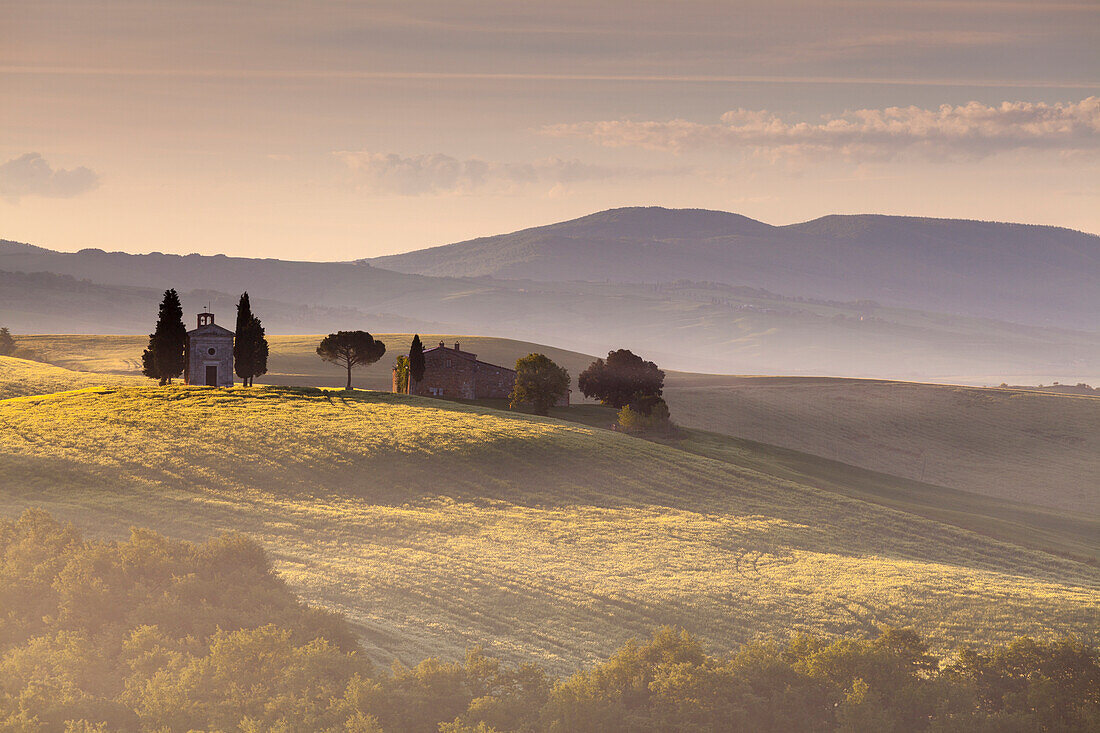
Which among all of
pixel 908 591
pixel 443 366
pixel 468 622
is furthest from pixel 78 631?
pixel 443 366

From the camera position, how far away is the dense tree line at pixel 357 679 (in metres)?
15.2

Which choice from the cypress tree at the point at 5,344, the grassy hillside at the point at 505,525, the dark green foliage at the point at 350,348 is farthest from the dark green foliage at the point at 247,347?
the cypress tree at the point at 5,344

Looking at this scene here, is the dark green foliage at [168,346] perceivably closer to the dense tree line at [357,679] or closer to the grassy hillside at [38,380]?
the grassy hillside at [38,380]

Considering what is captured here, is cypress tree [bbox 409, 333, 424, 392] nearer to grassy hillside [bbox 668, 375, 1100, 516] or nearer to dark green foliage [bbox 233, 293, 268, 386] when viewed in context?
dark green foliage [bbox 233, 293, 268, 386]

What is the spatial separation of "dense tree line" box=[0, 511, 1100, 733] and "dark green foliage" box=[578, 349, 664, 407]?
67142mm

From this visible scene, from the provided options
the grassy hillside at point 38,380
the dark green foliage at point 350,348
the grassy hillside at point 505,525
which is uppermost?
the dark green foliage at point 350,348

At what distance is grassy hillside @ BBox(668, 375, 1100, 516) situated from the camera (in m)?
77.6

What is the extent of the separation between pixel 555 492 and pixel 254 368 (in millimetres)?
36473

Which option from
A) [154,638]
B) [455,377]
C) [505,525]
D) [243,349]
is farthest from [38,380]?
[154,638]

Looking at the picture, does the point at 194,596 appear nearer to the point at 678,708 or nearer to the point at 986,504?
the point at 678,708

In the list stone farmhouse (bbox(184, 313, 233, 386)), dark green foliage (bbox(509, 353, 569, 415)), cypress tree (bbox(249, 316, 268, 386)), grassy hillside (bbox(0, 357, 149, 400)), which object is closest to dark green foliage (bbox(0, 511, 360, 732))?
cypress tree (bbox(249, 316, 268, 386))

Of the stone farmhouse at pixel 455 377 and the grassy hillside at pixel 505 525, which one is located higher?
the stone farmhouse at pixel 455 377

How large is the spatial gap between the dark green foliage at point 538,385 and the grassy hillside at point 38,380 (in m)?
38.8

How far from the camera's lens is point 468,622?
83.9 ft
